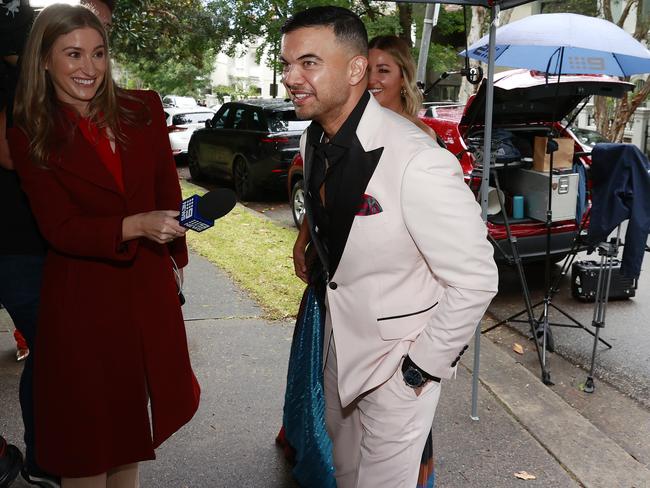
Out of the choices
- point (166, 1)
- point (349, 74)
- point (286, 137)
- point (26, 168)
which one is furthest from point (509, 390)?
point (166, 1)

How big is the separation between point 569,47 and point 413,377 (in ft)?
11.4

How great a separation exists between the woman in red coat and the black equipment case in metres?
4.86

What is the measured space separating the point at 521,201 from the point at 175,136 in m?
12.8

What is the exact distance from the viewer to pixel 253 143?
11.5m

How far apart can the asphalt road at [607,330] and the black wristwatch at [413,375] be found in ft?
9.93

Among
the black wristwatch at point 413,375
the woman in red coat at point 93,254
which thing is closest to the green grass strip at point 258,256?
the woman in red coat at point 93,254

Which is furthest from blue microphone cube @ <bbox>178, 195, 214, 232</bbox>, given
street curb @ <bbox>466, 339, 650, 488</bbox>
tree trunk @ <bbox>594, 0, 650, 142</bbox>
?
tree trunk @ <bbox>594, 0, 650, 142</bbox>

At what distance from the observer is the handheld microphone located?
217 cm

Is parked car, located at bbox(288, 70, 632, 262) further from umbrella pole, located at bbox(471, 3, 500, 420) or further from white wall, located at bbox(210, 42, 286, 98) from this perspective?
white wall, located at bbox(210, 42, 286, 98)

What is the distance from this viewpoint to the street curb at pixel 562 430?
354 centimetres

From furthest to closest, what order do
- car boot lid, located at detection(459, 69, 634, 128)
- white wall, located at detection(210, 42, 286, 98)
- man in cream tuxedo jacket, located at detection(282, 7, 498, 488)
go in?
1. white wall, located at detection(210, 42, 286, 98)
2. car boot lid, located at detection(459, 69, 634, 128)
3. man in cream tuxedo jacket, located at detection(282, 7, 498, 488)

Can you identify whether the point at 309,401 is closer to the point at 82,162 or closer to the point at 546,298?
the point at 82,162

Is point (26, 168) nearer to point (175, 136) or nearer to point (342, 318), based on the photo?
point (342, 318)

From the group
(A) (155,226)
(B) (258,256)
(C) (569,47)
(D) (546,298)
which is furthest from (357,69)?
(B) (258,256)
